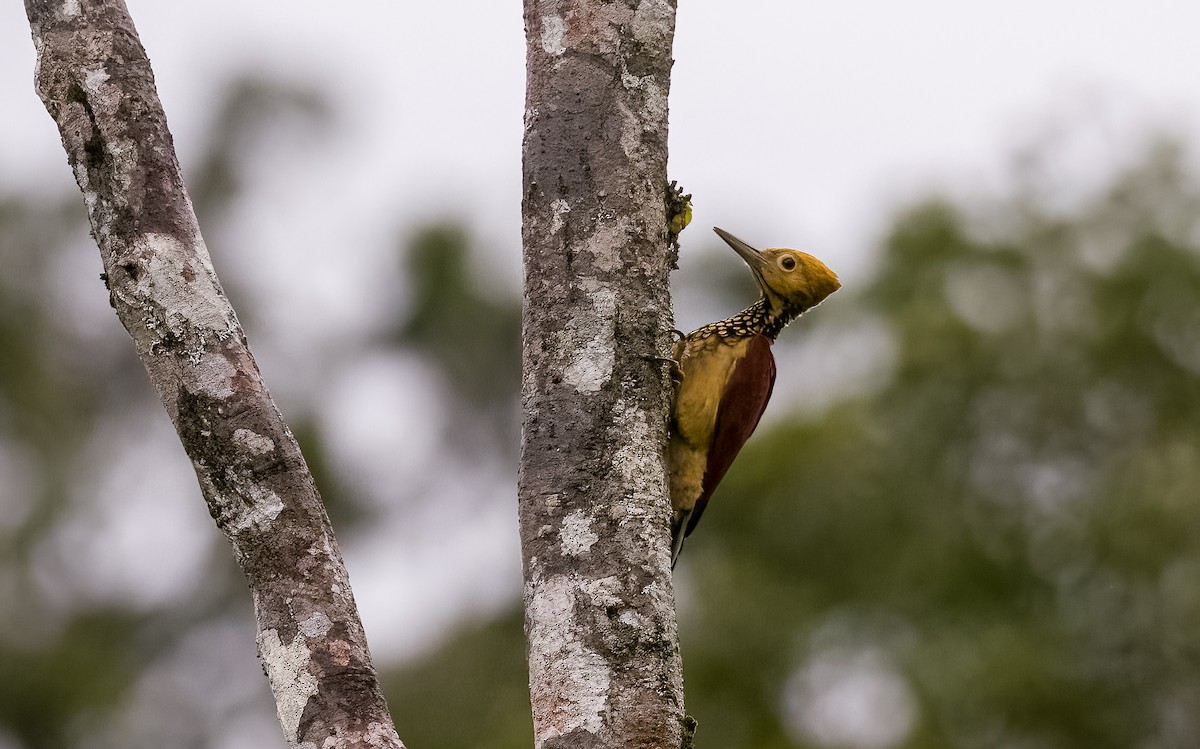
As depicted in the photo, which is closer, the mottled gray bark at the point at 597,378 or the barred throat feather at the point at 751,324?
the mottled gray bark at the point at 597,378

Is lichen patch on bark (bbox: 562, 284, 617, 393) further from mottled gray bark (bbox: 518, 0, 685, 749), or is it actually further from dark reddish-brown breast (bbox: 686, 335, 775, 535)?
dark reddish-brown breast (bbox: 686, 335, 775, 535)

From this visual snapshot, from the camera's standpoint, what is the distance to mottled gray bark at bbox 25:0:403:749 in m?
2.66

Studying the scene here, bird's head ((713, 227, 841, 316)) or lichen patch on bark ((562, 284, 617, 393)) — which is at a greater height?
bird's head ((713, 227, 841, 316))

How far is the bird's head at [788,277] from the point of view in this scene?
5.85 meters

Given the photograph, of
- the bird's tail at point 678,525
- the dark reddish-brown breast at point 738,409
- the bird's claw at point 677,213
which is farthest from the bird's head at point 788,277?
the bird's claw at point 677,213

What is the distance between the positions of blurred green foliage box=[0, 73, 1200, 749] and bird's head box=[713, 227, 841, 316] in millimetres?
9414

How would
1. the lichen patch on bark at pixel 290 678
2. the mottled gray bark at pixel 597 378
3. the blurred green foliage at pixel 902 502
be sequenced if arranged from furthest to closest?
the blurred green foliage at pixel 902 502, the mottled gray bark at pixel 597 378, the lichen patch on bark at pixel 290 678

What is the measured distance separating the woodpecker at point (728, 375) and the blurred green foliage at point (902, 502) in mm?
9441

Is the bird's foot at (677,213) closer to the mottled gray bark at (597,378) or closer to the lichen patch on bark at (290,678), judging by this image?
the mottled gray bark at (597,378)

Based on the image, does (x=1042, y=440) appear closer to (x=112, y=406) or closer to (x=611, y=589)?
(x=112, y=406)

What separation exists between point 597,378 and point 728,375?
2.32 m

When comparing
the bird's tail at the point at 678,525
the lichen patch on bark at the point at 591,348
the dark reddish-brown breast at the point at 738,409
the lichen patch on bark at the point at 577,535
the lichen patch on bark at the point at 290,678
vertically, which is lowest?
the lichen patch on bark at the point at 290,678

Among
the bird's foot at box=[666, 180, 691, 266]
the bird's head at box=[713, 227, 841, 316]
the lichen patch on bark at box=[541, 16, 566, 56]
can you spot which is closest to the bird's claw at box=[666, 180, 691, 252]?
the bird's foot at box=[666, 180, 691, 266]

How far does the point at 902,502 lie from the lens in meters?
20.1
